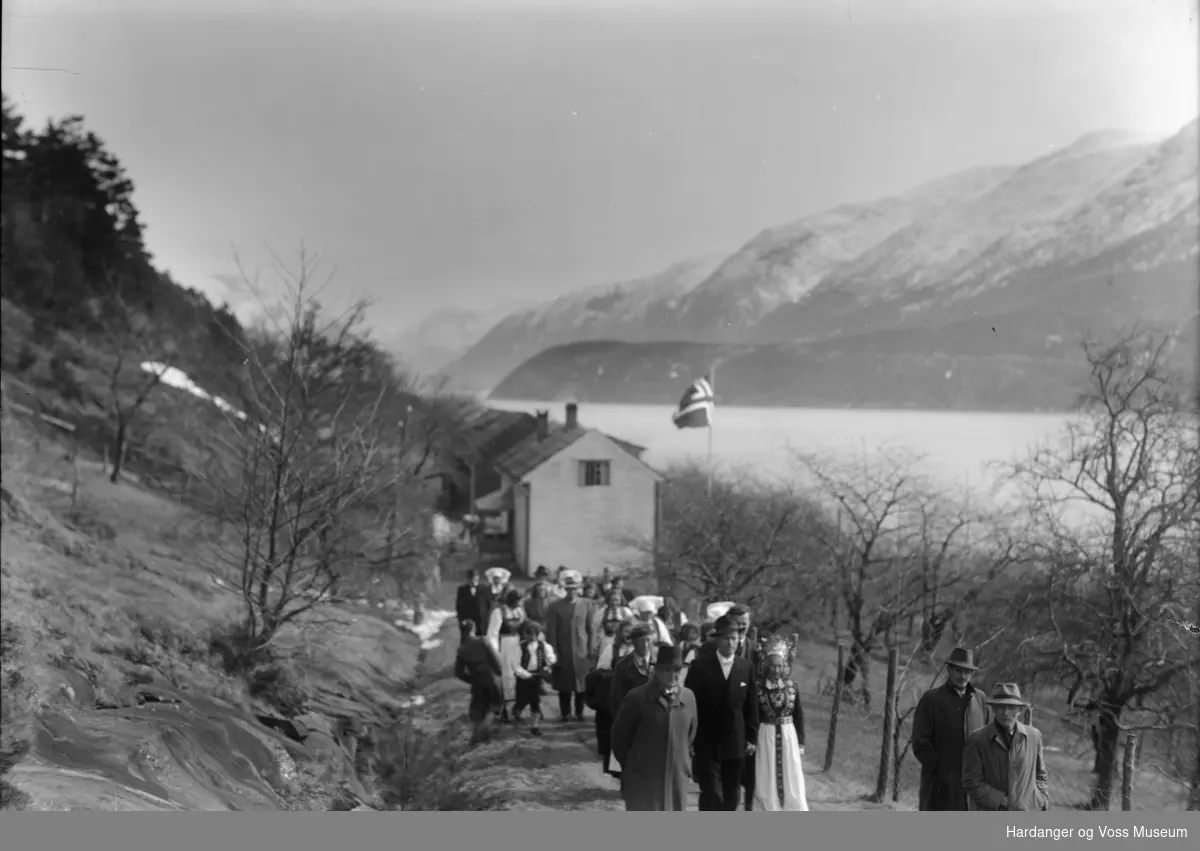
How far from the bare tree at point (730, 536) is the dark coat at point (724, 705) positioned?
158cm

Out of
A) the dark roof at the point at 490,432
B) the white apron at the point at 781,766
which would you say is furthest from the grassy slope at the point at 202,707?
the dark roof at the point at 490,432

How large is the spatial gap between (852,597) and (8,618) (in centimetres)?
515

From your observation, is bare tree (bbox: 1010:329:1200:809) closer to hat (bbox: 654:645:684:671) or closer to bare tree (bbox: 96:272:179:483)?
hat (bbox: 654:645:684:671)

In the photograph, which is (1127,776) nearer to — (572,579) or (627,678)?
(627,678)

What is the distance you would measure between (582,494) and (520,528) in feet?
1.74

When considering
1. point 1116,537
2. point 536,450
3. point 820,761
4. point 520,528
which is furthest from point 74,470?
point 1116,537

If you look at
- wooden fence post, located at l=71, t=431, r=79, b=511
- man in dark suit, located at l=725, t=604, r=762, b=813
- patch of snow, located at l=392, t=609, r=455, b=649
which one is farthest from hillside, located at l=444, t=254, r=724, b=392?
wooden fence post, located at l=71, t=431, r=79, b=511

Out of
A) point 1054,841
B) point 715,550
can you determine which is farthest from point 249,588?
point 1054,841

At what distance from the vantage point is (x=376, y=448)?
5.40 meters

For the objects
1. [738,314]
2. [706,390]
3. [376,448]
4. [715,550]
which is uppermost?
[738,314]

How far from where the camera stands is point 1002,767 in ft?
11.2

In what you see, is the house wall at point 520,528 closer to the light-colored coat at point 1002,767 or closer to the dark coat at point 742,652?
the dark coat at point 742,652

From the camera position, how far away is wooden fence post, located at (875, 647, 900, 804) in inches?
190

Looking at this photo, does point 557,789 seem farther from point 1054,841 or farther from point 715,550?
point 1054,841
